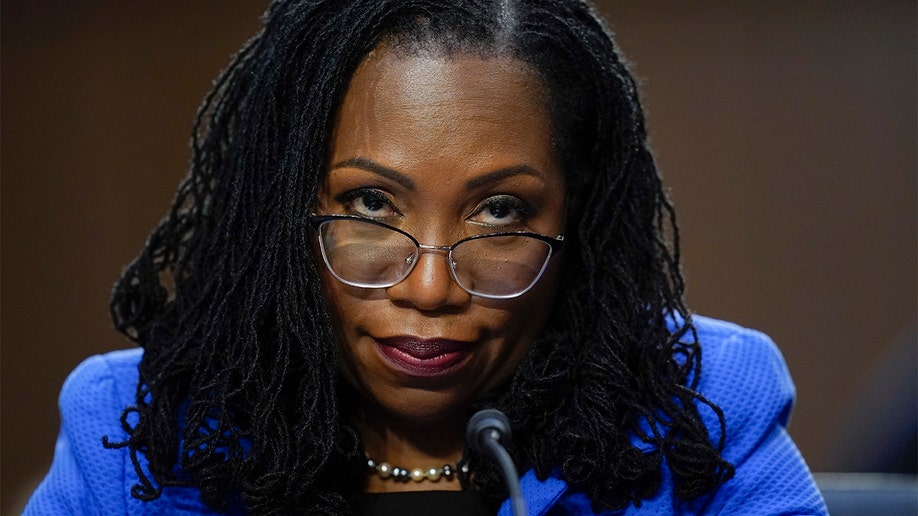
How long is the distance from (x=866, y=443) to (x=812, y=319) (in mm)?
990

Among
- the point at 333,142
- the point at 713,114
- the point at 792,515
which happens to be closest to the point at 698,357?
the point at 792,515

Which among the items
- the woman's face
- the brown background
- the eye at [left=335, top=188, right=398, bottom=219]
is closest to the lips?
the woman's face

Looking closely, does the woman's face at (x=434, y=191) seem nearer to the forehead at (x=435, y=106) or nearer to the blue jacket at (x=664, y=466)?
the forehead at (x=435, y=106)

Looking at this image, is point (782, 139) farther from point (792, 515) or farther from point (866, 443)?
point (792, 515)

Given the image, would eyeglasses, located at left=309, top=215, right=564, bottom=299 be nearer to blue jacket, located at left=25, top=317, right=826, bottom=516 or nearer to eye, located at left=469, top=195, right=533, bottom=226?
eye, located at left=469, top=195, right=533, bottom=226

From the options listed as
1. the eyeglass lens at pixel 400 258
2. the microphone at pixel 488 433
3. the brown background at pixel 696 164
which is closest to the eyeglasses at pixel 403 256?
the eyeglass lens at pixel 400 258

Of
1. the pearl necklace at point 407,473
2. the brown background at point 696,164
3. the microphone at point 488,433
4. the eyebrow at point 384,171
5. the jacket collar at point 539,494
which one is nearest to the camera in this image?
the microphone at point 488,433

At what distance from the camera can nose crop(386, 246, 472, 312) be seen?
1.34m

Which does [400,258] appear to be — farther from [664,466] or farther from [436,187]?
[664,466]

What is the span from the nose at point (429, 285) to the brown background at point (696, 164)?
1583 mm

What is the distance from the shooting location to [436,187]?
1336mm

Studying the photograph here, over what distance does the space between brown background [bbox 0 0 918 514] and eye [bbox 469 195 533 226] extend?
1.55m

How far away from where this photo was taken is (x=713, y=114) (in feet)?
9.52

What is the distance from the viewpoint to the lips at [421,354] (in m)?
1.38
